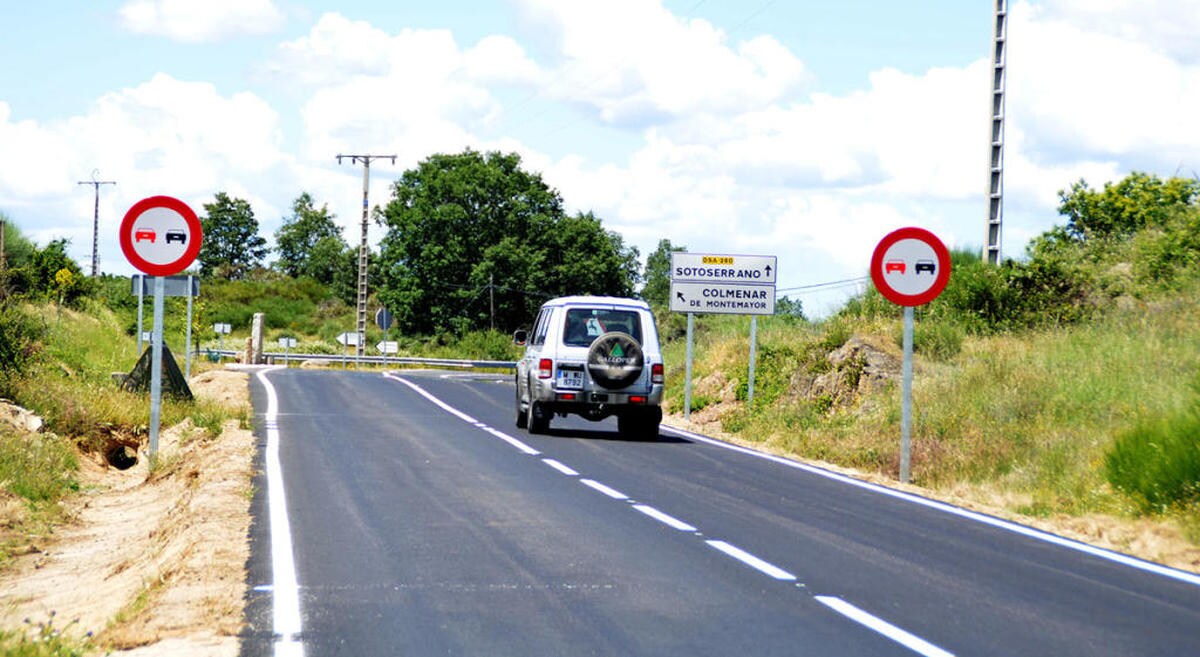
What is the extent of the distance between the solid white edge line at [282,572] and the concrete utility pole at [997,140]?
49.6 feet

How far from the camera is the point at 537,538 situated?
9570 mm

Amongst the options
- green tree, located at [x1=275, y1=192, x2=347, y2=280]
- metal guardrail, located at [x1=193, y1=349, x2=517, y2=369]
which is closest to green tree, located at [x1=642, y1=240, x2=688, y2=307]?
green tree, located at [x1=275, y1=192, x2=347, y2=280]

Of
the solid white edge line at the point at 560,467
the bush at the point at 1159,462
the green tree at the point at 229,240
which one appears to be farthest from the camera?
the green tree at the point at 229,240

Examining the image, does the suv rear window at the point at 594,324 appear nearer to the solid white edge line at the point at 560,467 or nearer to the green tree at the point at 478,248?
the solid white edge line at the point at 560,467

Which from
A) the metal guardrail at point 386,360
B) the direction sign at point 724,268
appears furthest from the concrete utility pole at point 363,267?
the direction sign at point 724,268

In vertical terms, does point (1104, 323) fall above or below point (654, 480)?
above

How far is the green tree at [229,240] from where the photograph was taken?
A: 127875 mm

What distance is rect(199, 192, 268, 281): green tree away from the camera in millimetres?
127875

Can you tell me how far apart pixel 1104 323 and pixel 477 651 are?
17128mm

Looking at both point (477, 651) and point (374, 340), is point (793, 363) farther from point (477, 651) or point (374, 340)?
point (374, 340)

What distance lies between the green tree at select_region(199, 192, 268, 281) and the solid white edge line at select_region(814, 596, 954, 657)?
125 meters

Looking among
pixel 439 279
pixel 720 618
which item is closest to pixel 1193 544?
pixel 720 618

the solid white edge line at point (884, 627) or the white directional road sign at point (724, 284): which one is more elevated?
the white directional road sign at point (724, 284)

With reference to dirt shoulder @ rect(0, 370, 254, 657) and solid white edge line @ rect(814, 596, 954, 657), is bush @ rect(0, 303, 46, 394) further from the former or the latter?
solid white edge line @ rect(814, 596, 954, 657)
